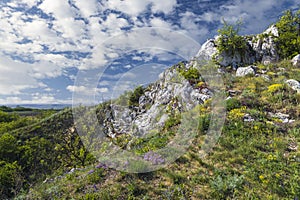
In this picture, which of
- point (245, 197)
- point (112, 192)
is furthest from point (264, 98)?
point (112, 192)

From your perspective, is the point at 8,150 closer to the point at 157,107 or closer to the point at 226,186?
the point at 157,107

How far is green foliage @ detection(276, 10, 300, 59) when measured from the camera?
66.4 ft

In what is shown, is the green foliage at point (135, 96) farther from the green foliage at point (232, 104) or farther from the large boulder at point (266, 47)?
the large boulder at point (266, 47)

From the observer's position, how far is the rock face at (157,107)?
450 inches

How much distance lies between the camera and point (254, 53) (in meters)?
22.9

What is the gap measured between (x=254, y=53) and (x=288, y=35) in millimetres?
3610

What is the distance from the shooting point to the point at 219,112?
9008 mm

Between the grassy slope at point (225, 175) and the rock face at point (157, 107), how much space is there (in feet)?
11.7

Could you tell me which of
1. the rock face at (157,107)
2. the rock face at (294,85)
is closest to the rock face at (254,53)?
the rock face at (157,107)

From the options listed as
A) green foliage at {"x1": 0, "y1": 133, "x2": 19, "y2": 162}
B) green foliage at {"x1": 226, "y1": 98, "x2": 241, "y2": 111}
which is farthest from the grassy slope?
green foliage at {"x1": 0, "y1": 133, "x2": 19, "y2": 162}

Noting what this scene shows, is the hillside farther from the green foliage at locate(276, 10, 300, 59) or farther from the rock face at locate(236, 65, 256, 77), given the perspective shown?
the green foliage at locate(276, 10, 300, 59)

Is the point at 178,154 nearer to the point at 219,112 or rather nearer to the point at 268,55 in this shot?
the point at 219,112

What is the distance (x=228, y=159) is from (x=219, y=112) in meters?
3.37

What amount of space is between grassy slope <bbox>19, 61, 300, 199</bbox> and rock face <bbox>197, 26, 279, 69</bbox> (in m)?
15.5
